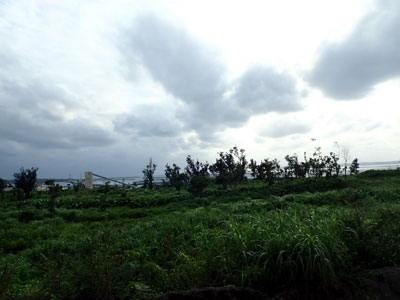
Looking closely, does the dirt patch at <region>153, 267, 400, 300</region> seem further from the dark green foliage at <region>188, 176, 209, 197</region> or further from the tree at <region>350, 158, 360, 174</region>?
the tree at <region>350, 158, 360, 174</region>

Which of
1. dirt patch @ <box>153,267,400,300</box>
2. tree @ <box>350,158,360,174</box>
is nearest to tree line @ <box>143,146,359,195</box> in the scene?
tree @ <box>350,158,360,174</box>

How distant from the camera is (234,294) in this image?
8.05 feet

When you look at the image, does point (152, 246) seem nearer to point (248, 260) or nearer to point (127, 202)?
point (248, 260)

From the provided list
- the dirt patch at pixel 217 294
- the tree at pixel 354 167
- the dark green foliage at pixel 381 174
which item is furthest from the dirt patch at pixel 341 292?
the tree at pixel 354 167

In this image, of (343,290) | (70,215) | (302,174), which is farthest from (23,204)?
(302,174)

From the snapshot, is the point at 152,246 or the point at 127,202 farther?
the point at 127,202

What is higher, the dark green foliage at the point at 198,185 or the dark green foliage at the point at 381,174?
the dark green foliage at the point at 381,174

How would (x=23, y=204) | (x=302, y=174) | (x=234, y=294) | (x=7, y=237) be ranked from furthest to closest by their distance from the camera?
(x=302, y=174), (x=23, y=204), (x=7, y=237), (x=234, y=294)

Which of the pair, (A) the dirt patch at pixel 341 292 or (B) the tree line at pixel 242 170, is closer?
(A) the dirt patch at pixel 341 292

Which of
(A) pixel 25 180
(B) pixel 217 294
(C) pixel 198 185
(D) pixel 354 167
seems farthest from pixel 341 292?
(D) pixel 354 167

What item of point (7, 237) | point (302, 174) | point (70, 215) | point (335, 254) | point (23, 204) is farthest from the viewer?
point (302, 174)

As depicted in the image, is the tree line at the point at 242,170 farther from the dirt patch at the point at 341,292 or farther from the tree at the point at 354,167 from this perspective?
the dirt patch at the point at 341,292

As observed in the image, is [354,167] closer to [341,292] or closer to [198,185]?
[198,185]

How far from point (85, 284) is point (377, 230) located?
3.92 meters
